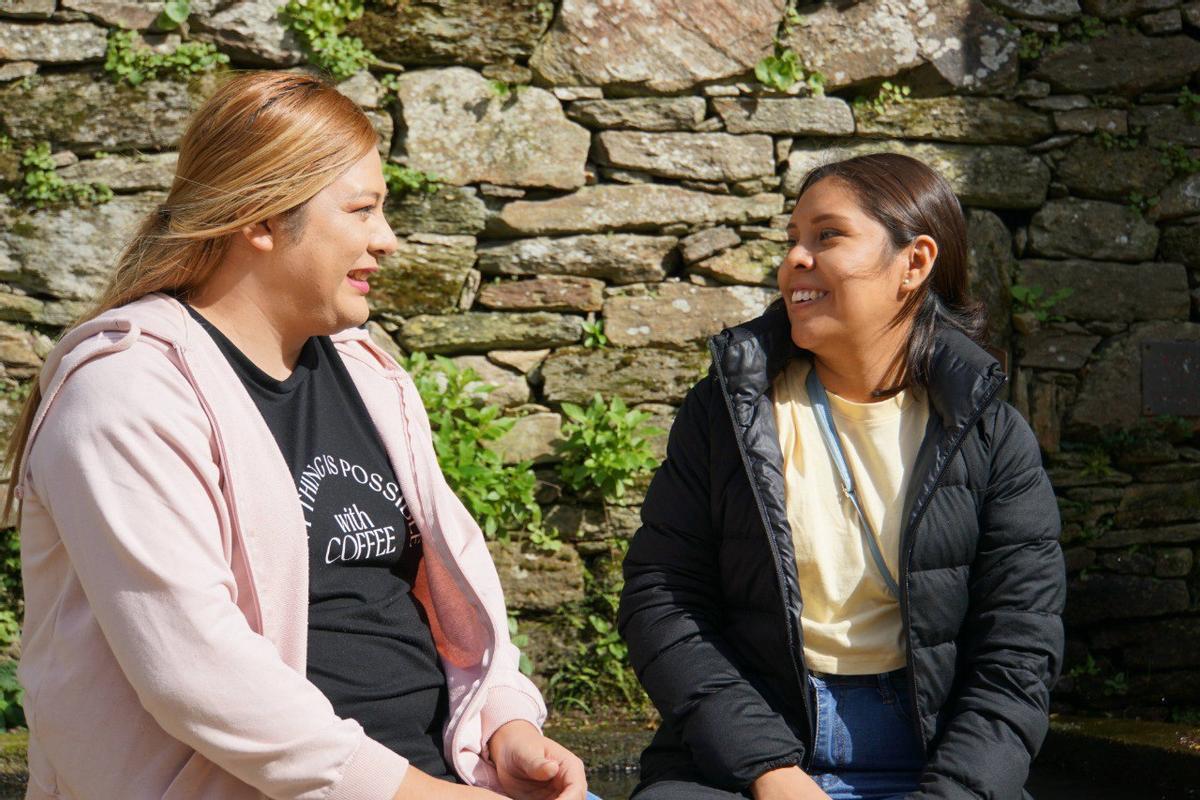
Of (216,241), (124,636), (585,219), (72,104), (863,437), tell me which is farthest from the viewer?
(585,219)

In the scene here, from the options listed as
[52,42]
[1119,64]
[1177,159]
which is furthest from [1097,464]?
[52,42]

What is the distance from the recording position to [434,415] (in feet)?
12.8

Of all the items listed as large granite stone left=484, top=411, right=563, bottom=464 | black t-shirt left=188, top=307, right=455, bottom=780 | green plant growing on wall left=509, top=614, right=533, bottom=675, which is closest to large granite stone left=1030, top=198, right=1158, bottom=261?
large granite stone left=484, top=411, right=563, bottom=464

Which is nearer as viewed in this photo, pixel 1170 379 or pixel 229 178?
pixel 229 178

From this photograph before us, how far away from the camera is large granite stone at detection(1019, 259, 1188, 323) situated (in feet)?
14.1

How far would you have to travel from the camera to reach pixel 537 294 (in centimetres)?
408

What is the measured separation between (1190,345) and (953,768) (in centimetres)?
280

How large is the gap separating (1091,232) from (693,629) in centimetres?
278

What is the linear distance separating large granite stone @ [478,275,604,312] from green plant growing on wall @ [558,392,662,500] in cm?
33

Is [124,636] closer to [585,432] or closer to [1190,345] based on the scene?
[585,432]

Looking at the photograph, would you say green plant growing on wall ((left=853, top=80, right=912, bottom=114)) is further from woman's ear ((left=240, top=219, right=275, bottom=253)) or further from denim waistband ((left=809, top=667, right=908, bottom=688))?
woman's ear ((left=240, top=219, right=275, bottom=253))

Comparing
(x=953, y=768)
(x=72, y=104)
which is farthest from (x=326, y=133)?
(x=72, y=104)

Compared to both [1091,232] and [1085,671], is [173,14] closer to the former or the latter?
[1091,232]

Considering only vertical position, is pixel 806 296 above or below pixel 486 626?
above
